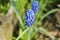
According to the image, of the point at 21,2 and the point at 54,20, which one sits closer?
the point at 21,2

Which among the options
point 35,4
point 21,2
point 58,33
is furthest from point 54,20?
point 35,4

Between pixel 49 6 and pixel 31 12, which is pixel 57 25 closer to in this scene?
pixel 49 6

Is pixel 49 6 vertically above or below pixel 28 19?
above

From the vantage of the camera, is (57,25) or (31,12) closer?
(31,12)

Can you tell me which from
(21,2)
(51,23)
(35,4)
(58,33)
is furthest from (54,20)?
(35,4)

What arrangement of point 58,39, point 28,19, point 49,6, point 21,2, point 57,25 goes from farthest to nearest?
point 49,6
point 57,25
point 58,39
point 21,2
point 28,19

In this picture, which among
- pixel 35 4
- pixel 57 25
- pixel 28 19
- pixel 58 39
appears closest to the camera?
pixel 28 19

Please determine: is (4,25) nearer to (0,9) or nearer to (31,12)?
(31,12)

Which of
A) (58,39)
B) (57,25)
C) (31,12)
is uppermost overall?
(31,12)

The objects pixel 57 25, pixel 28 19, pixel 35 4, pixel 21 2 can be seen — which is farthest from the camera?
pixel 57 25
